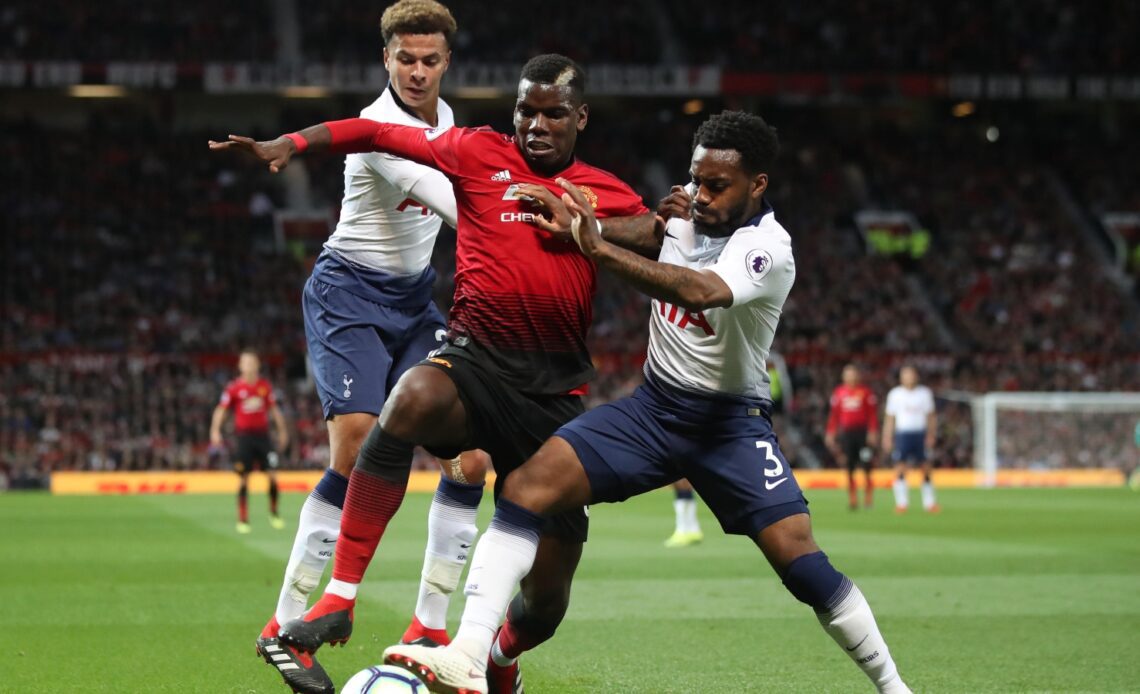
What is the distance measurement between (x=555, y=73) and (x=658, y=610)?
5414 millimetres

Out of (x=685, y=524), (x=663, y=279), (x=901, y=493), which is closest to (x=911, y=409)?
(x=901, y=493)

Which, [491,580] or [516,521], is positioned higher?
[516,521]

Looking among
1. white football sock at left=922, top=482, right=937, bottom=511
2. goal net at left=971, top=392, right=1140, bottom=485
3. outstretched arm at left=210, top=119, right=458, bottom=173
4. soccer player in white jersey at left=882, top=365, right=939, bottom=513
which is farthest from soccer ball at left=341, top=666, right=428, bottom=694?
goal net at left=971, top=392, right=1140, bottom=485

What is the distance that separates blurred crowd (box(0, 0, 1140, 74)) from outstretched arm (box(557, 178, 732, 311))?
33.3 metres

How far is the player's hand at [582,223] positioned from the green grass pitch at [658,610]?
2.60 m

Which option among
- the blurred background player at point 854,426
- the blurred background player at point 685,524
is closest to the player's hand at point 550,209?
the blurred background player at point 685,524

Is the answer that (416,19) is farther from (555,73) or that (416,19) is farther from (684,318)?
(684,318)

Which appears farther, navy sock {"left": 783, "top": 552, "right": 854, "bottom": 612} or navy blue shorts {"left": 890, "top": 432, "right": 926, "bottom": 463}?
navy blue shorts {"left": 890, "top": 432, "right": 926, "bottom": 463}

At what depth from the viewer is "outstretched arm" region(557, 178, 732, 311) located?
17.4 ft

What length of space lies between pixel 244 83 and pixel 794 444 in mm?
15947

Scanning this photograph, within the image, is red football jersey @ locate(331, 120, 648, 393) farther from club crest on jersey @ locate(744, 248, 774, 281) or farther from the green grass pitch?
the green grass pitch

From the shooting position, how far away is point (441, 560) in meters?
6.54

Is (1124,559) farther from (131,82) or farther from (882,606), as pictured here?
(131,82)

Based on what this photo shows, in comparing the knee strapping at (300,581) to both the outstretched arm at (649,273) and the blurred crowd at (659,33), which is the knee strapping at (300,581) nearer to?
the outstretched arm at (649,273)
